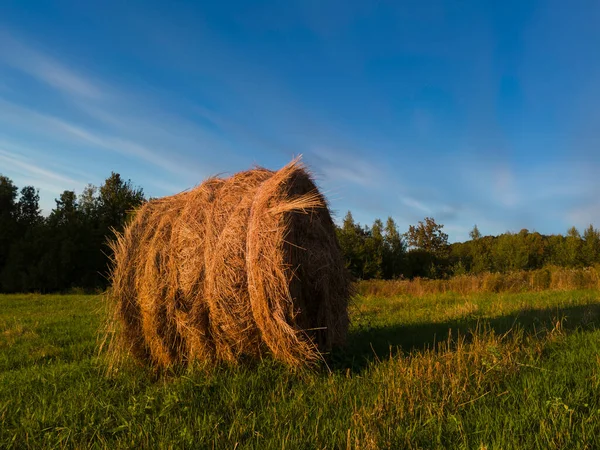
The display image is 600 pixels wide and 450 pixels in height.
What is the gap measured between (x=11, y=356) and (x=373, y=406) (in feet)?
23.2

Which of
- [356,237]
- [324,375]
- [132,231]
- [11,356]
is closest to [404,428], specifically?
[324,375]

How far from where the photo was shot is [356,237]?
139 feet

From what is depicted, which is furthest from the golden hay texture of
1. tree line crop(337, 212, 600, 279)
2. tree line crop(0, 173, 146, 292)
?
tree line crop(337, 212, 600, 279)

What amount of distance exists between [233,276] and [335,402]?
2.01 m

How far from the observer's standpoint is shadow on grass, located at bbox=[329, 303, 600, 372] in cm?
602

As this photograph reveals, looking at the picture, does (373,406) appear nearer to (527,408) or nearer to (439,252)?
(527,408)

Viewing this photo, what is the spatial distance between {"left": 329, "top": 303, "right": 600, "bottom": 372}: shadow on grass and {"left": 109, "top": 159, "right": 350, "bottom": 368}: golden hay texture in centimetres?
48

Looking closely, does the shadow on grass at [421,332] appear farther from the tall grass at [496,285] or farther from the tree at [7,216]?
the tree at [7,216]

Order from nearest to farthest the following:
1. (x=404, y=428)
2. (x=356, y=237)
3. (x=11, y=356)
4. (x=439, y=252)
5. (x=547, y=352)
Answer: (x=404, y=428), (x=547, y=352), (x=11, y=356), (x=356, y=237), (x=439, y=252)

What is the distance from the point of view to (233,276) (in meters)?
5.18

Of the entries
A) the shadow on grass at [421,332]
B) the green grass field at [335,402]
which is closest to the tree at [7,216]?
the green grass field at [335,402]

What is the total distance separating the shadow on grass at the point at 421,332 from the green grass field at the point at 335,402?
9cm

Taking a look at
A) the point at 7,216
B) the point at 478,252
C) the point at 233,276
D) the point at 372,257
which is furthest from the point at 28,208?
the point at 478,252

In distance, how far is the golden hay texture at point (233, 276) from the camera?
5031 millimetres
